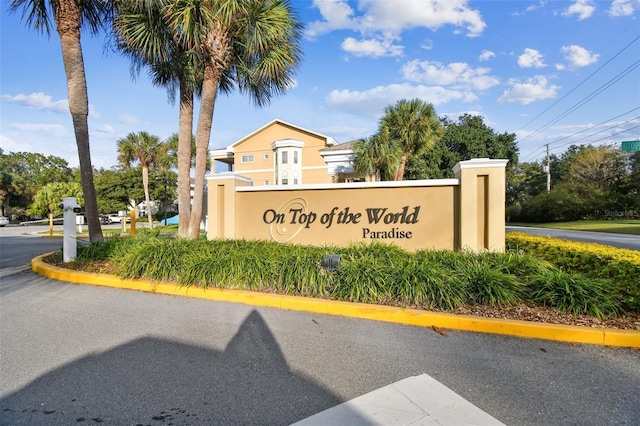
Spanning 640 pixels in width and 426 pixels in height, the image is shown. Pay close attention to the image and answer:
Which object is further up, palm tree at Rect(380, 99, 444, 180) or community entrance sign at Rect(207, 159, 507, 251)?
palm tree at Rect(380, 99, 444, 180)

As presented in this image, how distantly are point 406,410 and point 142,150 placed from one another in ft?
101

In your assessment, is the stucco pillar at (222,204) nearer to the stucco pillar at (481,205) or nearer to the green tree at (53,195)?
the stucco pillar at (481,205)

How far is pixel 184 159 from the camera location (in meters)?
9.23

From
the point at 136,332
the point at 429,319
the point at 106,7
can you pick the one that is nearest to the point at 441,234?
the point at 429,319

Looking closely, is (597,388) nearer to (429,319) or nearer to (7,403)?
(429,319)

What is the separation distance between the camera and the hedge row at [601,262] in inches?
172

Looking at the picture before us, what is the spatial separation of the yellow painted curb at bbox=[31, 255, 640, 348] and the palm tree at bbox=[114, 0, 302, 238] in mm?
3213

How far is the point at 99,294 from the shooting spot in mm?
5793

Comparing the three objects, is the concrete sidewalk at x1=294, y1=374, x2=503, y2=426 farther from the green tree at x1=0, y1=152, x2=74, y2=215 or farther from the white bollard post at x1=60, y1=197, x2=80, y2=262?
the green tree at x1=0, y1=152, x2=74, y2=215

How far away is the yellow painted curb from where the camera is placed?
3.75m

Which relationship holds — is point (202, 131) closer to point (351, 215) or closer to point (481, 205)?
point (351, 215)

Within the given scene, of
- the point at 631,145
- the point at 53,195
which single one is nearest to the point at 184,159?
the point at 631,145

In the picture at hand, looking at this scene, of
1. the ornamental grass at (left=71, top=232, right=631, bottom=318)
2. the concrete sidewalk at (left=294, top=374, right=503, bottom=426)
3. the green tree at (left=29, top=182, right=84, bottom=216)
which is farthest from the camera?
the green tree at (left=29, top=182, right=84, bottom=216)

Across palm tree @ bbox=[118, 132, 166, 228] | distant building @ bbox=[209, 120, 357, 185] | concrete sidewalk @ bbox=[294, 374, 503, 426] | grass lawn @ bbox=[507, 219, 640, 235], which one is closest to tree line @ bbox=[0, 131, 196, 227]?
palm tree @ bbox=[118, 132, 166, 228]
